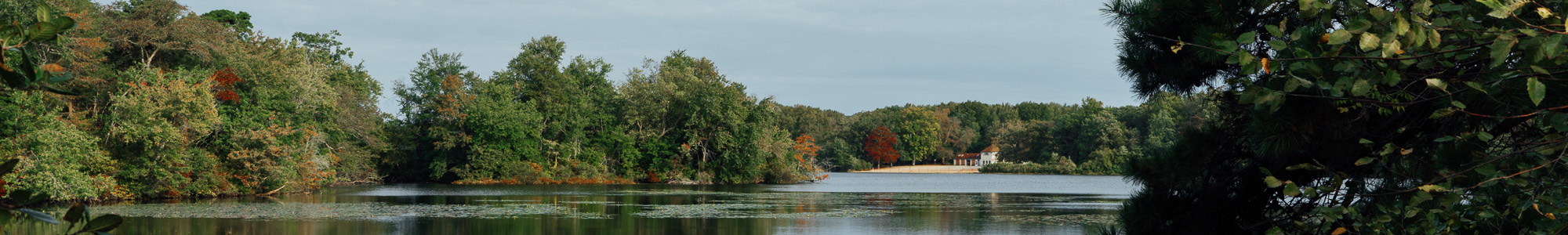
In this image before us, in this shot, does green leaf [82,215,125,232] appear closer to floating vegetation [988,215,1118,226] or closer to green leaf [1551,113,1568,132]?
green leaf [1551,113,1568,132]

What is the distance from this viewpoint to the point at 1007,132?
9150cm

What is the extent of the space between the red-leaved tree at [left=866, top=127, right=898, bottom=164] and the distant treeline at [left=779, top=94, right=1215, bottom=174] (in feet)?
0.31

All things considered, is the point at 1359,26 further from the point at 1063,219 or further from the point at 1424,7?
the point at 1063,219

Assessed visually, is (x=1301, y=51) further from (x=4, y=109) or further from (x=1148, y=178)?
(x=4, y=109)

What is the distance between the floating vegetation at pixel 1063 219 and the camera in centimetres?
1891

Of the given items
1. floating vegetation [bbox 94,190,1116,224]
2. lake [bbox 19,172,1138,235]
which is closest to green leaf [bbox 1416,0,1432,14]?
lake [bbox 19,172,1138,235]

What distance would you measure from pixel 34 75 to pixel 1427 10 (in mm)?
2942

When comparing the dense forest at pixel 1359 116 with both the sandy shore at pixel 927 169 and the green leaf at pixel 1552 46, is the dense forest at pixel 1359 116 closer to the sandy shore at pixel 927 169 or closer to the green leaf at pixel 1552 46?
the green leaf at pixel 1552 46

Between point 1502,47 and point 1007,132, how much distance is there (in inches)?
3580

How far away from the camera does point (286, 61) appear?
110ft

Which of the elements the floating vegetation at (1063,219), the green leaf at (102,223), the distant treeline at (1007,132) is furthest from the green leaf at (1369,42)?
the distant treeline at (1007,132)

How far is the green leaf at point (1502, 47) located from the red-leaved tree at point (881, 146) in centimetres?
9388

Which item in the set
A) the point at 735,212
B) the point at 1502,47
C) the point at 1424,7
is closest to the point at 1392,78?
the point at 1424,7

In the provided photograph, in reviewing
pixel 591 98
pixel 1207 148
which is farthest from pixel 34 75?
pixel 591 98
